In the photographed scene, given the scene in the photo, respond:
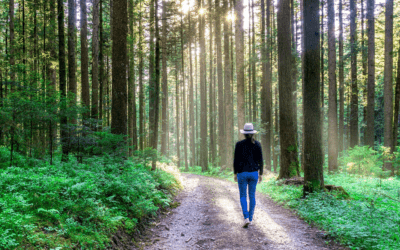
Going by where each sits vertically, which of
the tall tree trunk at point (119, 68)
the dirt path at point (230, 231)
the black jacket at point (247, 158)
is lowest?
the dirt path at point (230, 231)

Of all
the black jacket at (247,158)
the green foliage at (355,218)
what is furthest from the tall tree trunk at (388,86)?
the black jacket at (247,158)

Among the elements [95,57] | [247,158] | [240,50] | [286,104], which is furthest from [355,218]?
[95,57]

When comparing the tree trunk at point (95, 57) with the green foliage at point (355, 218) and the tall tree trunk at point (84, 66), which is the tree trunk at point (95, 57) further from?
the green foliage at point (355, 218)

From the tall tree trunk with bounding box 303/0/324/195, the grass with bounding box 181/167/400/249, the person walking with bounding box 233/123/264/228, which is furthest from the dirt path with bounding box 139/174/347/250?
the tall tree trunk with bounding box 303/0/324/195

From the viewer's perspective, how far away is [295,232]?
198 inches

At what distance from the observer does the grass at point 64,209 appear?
3068 mm

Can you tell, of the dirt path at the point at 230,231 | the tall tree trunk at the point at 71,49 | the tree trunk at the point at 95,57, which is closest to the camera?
the dirt path at the point at 230,231

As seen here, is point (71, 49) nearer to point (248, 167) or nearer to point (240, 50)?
point (240, 50)

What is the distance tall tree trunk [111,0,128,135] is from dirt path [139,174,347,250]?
4336mm

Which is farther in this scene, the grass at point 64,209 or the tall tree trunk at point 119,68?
the tall tree trunk at point 119,68

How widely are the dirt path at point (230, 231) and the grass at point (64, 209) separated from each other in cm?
76

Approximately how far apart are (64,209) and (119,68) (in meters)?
6.49

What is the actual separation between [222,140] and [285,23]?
1063 cm

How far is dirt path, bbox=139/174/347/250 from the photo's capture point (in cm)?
437
